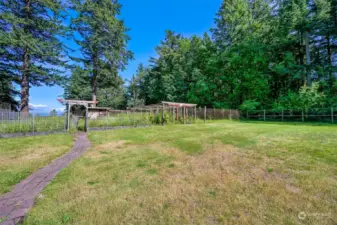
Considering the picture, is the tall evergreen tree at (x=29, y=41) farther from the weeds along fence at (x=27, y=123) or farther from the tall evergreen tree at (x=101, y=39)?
the weeds along fence at (x=27, y=123)

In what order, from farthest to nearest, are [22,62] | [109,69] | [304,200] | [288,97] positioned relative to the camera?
[109,69] → [288,97] → [22,62] → [304,200]

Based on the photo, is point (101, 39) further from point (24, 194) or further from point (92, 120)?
point (24, 194)

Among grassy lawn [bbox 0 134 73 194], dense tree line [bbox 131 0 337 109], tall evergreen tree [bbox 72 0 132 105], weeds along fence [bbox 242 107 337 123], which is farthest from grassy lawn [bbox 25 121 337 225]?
tall evergreen tree [bbox 72 0 132 105]

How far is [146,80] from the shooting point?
3412 centimetres

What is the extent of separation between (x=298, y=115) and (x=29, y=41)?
26150mm

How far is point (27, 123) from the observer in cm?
855

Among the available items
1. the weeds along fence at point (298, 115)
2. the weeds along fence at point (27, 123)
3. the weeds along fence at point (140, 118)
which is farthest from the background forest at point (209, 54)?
the weeds along fence at point (140, 118)

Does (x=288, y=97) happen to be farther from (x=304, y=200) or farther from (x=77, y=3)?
(x=77, y=3)

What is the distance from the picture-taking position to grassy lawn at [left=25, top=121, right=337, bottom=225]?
206 cm

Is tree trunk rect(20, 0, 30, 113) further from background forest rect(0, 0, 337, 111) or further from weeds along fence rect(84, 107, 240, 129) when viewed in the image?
weeds along fence rect(84, 107, 240, 129)

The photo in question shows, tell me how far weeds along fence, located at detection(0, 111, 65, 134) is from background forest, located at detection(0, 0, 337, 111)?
701cm

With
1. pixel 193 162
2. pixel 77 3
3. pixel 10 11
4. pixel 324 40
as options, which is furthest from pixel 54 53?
pixel 324 40

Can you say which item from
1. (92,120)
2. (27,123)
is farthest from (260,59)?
(27,123)

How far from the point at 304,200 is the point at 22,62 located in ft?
67.2
